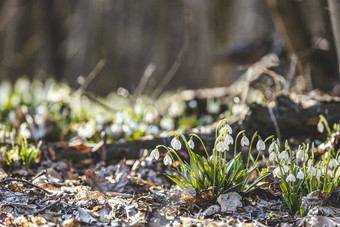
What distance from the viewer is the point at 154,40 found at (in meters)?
19.3

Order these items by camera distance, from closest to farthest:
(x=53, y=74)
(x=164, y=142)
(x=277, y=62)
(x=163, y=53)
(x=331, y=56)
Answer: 1. (x=164, y=142)
2. (x=331, y=56)
3. (x=277, y=62)
4. (x=53, y=74)
5. (x=163, y=53)

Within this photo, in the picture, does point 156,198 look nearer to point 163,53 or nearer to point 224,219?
point 224,219

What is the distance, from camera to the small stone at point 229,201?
95.3 inches

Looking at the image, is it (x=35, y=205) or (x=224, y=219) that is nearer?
(x=224, y=219)

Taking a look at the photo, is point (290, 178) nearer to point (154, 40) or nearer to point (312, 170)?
point (312, 170)

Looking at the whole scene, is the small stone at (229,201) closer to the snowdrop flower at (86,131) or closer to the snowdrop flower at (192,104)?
the snowdrop flower at (86,131)

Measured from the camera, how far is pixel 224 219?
2.31m

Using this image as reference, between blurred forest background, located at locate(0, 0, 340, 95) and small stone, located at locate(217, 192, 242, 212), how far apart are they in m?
3.58

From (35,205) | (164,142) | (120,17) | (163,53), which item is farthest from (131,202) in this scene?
(120,17)

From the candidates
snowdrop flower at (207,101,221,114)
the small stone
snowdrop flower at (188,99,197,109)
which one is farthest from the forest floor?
snowdrop flower at (188,99,197,109)

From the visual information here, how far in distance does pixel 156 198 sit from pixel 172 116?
295cm

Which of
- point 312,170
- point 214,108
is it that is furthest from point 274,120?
point 214,108

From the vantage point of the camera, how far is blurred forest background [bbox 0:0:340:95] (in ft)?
18.6

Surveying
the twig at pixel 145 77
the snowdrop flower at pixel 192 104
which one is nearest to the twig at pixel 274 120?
the twig at pixel 145 77
